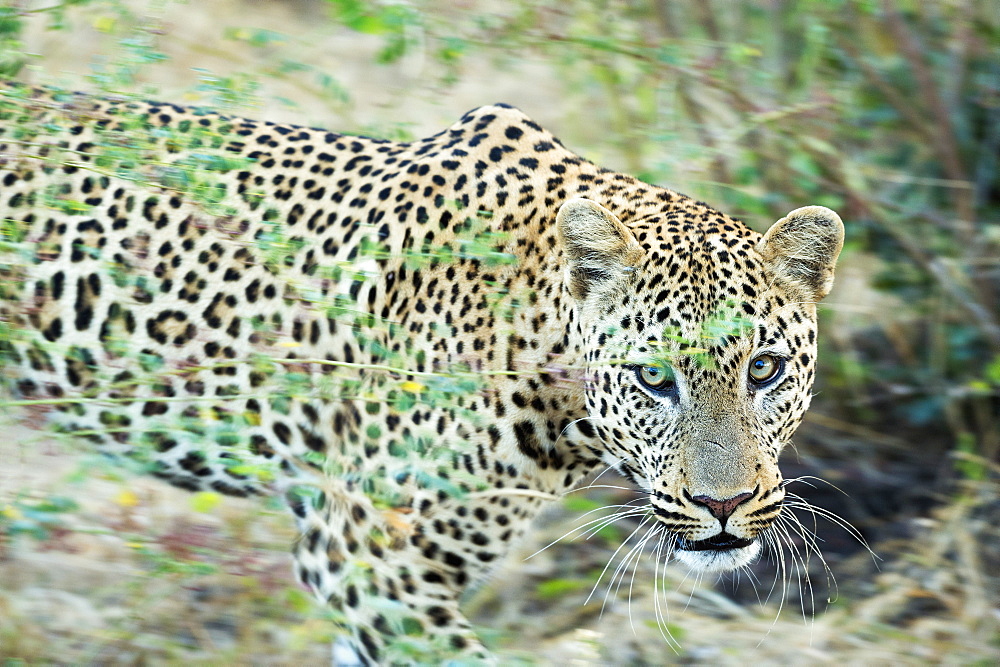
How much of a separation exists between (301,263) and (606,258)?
1.56m

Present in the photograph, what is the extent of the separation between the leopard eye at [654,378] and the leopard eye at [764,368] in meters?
0.29

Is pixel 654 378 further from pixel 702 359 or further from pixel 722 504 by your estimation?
pixel 722 504

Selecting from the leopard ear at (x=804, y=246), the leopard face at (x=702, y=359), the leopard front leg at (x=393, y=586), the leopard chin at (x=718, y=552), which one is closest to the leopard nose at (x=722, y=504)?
the leopard face at (x=702, y=359)

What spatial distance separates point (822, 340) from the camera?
699 centimetres

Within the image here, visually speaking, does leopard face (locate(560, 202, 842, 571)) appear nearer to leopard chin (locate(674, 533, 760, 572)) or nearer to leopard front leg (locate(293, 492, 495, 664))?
leopard chin (locate(674, 533, 760, 572))

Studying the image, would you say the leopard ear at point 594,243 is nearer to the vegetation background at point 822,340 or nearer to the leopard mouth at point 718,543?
the leopard mouth at point 718,543

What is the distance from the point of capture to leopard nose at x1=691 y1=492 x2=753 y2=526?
12.6 feet

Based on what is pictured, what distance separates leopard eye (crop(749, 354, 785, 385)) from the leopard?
0.01m

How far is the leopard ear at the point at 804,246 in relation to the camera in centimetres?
411

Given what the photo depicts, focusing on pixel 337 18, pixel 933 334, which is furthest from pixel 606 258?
pixel 933 334

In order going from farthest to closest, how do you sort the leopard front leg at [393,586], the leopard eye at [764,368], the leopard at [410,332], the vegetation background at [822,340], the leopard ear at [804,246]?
the vegetation background at [822,340] → the leopard front leg at [393,586] → the leopard ear at [804,246] → the leopard eye at [764,368] → the leopard at [410,332]

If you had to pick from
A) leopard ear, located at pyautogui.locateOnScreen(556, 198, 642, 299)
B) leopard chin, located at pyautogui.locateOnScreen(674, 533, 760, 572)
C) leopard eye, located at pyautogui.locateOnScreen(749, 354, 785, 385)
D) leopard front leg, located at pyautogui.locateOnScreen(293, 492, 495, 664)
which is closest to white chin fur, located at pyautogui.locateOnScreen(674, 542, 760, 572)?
leopard chin, located at pyautogui.locateOnScreen(674, 533, 760, 572)

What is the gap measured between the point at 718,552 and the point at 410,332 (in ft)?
4.85

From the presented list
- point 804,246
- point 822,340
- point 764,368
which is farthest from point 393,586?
point 822,340
